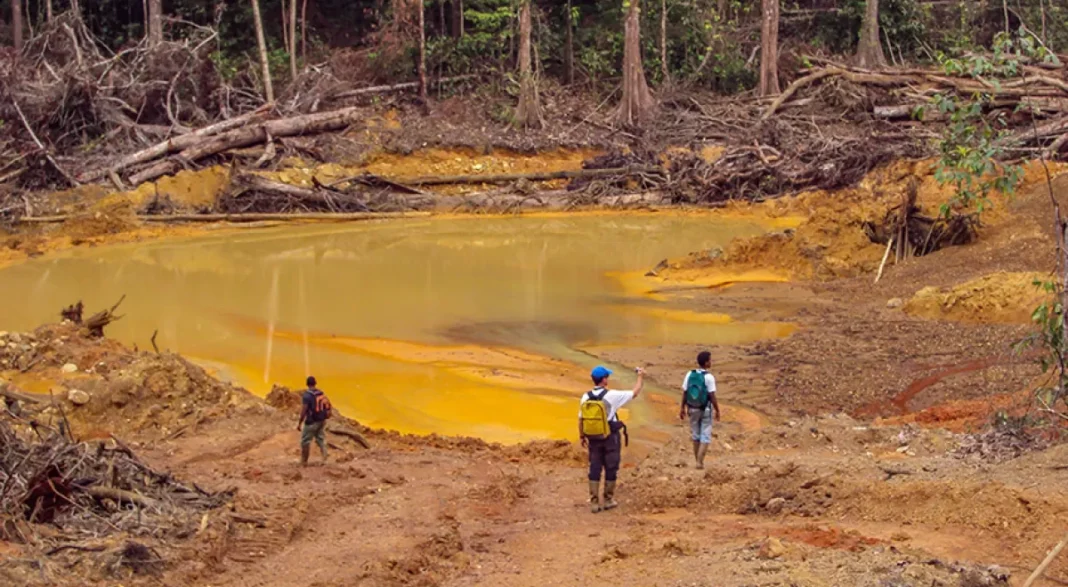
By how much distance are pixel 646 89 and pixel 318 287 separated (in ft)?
57.4

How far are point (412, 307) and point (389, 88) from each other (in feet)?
60.6

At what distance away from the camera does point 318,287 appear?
2258 centimetres

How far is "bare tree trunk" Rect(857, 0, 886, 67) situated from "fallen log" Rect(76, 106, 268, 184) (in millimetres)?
18483

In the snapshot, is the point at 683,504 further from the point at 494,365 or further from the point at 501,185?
the point at 501,185

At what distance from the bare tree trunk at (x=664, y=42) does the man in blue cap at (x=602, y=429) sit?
2989 cm

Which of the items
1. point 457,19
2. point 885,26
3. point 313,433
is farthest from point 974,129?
point 457,19

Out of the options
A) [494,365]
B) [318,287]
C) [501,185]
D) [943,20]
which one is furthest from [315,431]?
[943,20]

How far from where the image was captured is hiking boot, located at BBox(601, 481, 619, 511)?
1016 centimetres

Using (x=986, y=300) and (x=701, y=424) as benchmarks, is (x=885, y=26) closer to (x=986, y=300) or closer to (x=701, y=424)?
(x=986, y=300)

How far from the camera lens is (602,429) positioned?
32.1 feet

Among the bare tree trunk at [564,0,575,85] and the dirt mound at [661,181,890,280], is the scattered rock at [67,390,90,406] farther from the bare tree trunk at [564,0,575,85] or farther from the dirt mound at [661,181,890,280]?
the bare tree trunk at [564,0,575,85]

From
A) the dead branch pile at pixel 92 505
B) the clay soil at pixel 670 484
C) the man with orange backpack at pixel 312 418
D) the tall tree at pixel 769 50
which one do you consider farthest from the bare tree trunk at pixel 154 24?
the dead branch pile at pixel 92 505

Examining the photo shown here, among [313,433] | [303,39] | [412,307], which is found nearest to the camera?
[313,433]

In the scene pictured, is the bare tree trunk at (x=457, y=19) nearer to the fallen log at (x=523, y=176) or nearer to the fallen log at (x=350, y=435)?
the fallen log at (x=523, y=176)
